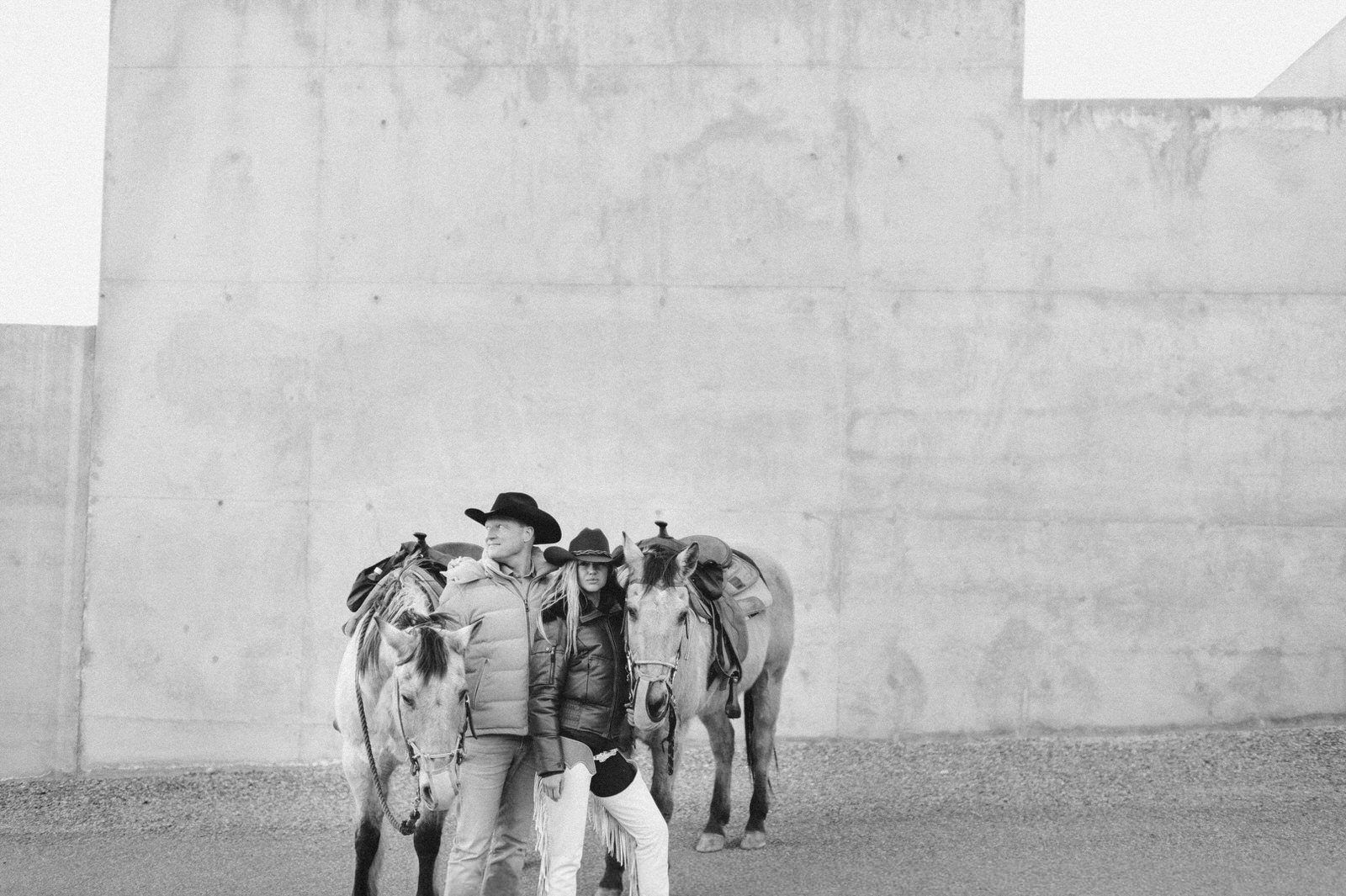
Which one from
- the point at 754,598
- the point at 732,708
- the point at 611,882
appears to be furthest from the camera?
the point at 754,598

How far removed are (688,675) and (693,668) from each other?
51 millimetres

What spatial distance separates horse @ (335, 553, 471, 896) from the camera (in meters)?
3.87

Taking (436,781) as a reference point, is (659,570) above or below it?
above

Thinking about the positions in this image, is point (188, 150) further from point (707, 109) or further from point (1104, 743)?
point (1104, 743)

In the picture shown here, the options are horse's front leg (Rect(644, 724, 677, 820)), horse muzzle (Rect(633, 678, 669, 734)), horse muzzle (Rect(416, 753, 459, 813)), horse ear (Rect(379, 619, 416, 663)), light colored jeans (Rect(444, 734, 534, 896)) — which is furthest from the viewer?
horse's front leg (Rect(644, 724, 677, 820))

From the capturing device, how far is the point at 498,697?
4.14 metres

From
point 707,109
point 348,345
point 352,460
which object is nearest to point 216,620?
point 352,460

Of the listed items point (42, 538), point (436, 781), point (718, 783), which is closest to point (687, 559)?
point (436, 781)

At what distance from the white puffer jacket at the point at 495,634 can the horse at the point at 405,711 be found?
0.11 metres

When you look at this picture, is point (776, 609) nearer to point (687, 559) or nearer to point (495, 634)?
point (687, 559)

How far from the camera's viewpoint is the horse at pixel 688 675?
15.4ft

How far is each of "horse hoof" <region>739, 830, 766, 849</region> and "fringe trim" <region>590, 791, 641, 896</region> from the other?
1953 millimetres

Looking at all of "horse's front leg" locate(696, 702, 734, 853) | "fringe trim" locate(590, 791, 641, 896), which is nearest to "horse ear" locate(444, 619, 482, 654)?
"fringe trim" locate(590, 791, 641, 896)

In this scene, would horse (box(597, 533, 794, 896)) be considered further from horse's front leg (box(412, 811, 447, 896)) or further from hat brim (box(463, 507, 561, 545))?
horse's front leg (box(412, 811, 447, 896))
